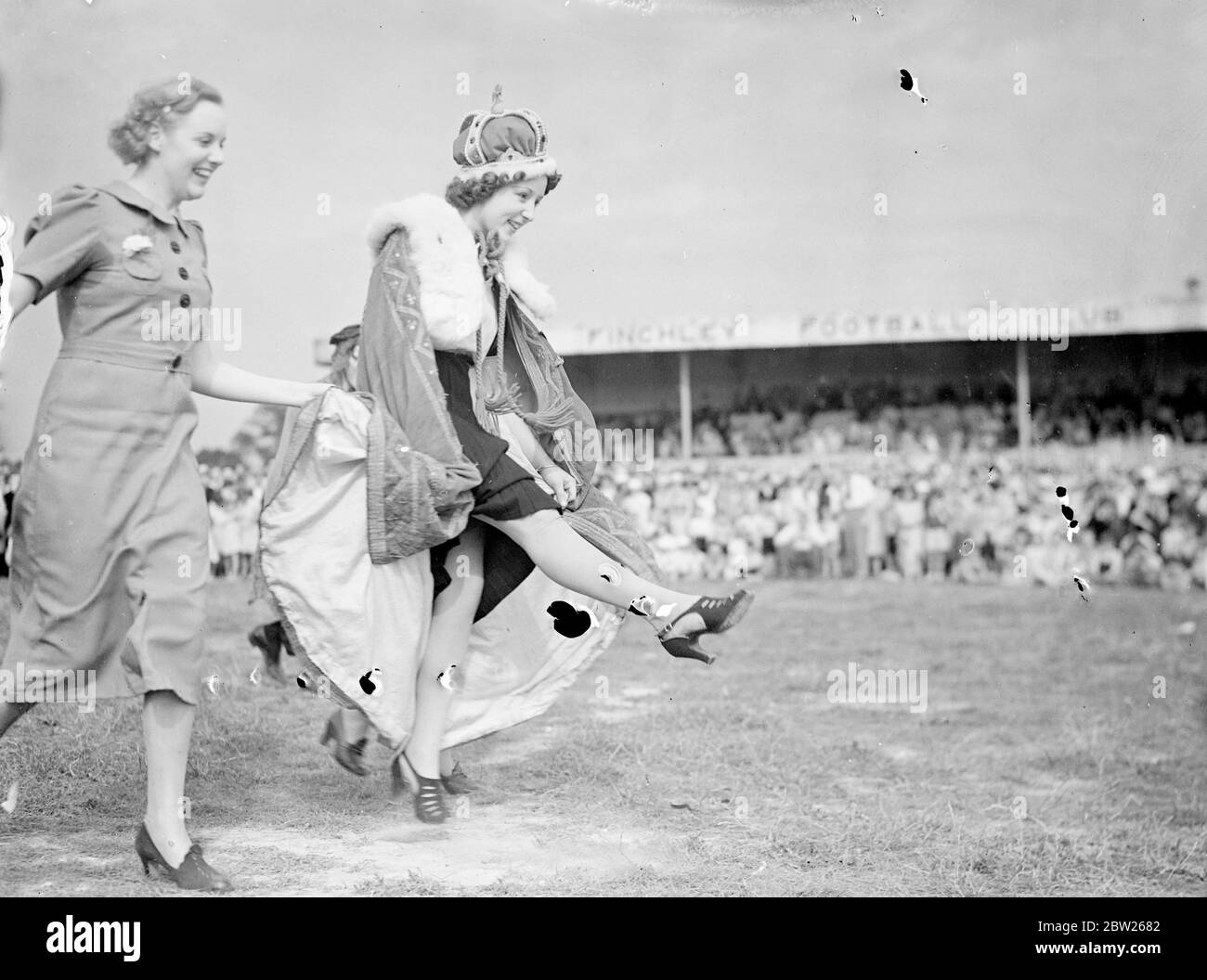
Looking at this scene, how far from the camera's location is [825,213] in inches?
268

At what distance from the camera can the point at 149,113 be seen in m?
3.07

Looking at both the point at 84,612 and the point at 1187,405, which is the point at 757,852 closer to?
the point at 84,612

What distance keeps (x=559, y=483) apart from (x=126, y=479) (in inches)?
52.5

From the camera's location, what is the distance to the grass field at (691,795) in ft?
10.8

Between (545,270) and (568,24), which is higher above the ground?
(568,24)

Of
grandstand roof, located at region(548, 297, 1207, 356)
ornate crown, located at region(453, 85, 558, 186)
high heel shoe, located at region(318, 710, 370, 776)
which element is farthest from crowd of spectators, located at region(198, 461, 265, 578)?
ornate crown, located at region(453, 85, 558, 186)

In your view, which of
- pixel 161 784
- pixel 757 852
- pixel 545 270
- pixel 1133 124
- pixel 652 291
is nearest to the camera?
pixel 161 784

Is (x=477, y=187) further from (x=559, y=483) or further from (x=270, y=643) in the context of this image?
(x=270, y=643)

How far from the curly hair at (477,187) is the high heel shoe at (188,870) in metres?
1.84

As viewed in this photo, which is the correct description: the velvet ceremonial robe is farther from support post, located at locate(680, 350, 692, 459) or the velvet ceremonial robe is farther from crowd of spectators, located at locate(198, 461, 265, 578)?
support post, located at locate(680, 350, 692, 459)

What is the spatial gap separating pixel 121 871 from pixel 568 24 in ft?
10.6

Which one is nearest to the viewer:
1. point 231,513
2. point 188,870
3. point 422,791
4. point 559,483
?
point 188,870

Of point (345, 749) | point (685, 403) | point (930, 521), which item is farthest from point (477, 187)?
point (685, 403)

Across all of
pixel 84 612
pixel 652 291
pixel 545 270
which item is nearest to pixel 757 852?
pixel 84 612
